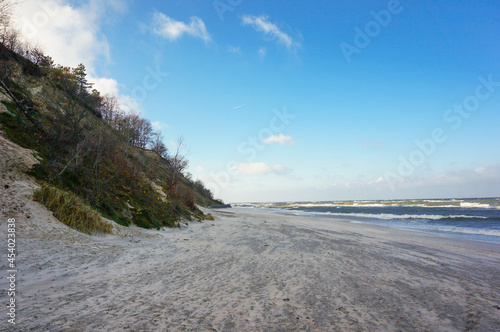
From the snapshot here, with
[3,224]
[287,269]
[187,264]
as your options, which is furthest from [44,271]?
[287,269]

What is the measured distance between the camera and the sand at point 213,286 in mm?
3188

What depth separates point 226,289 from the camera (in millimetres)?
4430

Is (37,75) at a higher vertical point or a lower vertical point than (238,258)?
higher

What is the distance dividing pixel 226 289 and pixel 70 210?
5929mm

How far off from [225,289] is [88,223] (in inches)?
222

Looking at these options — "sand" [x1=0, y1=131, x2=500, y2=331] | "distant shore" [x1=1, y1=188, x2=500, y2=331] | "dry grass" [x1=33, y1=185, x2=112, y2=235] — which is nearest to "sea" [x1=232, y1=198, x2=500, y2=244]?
"sand" [x1=0, y1=131, x2=500, y2=331]

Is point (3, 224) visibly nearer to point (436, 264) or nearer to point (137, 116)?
point (436, 264)

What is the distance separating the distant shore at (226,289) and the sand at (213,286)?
0.07 feet

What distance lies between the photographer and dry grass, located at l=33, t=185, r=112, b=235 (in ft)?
21.9

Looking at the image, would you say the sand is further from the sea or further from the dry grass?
the sea

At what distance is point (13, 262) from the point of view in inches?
175

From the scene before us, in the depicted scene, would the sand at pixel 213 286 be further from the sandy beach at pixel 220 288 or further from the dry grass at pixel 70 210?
the dry grass at pixel 70 210

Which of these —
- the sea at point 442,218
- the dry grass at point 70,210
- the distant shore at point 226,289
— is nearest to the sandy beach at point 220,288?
the distant shore at point 226,289

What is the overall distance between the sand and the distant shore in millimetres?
22
